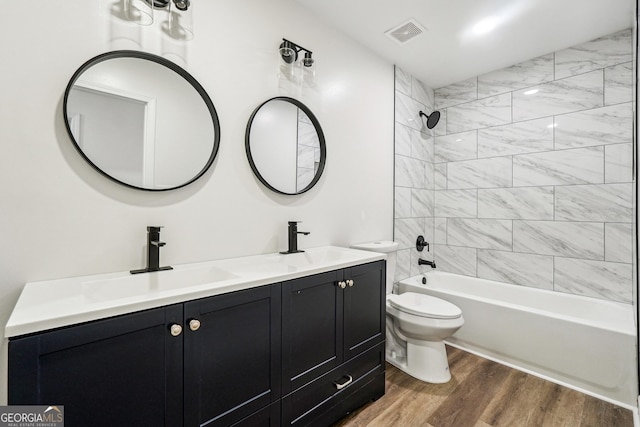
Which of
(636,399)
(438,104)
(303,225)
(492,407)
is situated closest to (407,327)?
(492,407)

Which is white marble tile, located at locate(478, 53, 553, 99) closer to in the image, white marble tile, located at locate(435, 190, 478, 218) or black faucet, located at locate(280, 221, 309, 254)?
white marble tile, located at locate(435, 190, 478, 218)

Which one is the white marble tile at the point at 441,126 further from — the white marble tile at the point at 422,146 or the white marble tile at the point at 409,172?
the white marble tile at the point at 409,172

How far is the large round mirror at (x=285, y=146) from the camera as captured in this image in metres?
1.74

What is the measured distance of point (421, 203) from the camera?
10.2ft

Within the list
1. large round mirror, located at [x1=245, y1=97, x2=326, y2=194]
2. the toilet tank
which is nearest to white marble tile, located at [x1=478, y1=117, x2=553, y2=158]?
the toilet tank

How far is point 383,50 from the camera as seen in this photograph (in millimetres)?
2502

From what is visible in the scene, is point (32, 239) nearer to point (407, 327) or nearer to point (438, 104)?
point (407, 327)


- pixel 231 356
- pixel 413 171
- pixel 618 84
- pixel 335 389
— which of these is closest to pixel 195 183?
pixel 231 356

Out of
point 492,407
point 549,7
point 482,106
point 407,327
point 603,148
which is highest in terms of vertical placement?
point 549,7

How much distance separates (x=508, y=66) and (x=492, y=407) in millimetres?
2942

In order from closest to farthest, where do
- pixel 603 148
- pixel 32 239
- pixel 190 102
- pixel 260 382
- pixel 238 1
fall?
pixel 32 239 < pixel 260 382 < pixel 190 102 < pixel 238 1 < pixel 603 148

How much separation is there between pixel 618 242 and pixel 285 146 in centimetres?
270

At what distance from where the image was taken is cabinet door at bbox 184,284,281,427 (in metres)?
1.01

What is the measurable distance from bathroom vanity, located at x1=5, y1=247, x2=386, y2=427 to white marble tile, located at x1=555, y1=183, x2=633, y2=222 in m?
1.97
